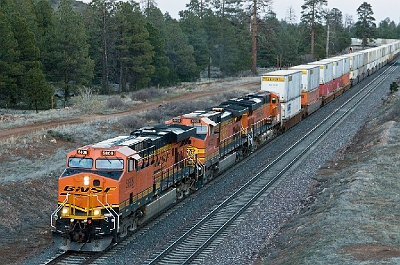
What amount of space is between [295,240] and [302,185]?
8.35 m

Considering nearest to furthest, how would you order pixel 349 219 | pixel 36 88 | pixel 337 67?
pixel 349 219 < pixel 36 88 < pixel 337 67

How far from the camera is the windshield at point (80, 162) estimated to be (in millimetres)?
17141

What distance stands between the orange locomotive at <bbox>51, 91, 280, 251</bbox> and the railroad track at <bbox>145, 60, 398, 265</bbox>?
1665 mm

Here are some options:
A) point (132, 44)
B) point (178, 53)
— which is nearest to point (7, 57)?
point (132, 44)

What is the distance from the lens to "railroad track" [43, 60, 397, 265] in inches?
649

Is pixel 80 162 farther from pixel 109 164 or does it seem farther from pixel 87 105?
pixel 87 105

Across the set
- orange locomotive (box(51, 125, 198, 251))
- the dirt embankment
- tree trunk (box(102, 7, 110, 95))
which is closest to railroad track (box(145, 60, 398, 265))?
orange locomotive (box(51, 125, 198, 251))

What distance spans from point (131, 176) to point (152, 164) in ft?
7.39

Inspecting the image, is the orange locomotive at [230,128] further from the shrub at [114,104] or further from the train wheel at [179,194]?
the shrub at [114,104]

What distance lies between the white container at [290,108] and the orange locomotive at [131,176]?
11245 mm

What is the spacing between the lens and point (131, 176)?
58.2 ft

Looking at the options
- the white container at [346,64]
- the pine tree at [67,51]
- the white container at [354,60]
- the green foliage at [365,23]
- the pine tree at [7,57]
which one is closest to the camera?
the pine tree at [7,57]

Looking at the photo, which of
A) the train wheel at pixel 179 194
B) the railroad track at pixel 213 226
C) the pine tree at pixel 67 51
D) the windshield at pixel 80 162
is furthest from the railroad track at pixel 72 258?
the pine tree at pixel 67 51

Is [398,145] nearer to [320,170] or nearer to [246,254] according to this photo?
[320,170]
